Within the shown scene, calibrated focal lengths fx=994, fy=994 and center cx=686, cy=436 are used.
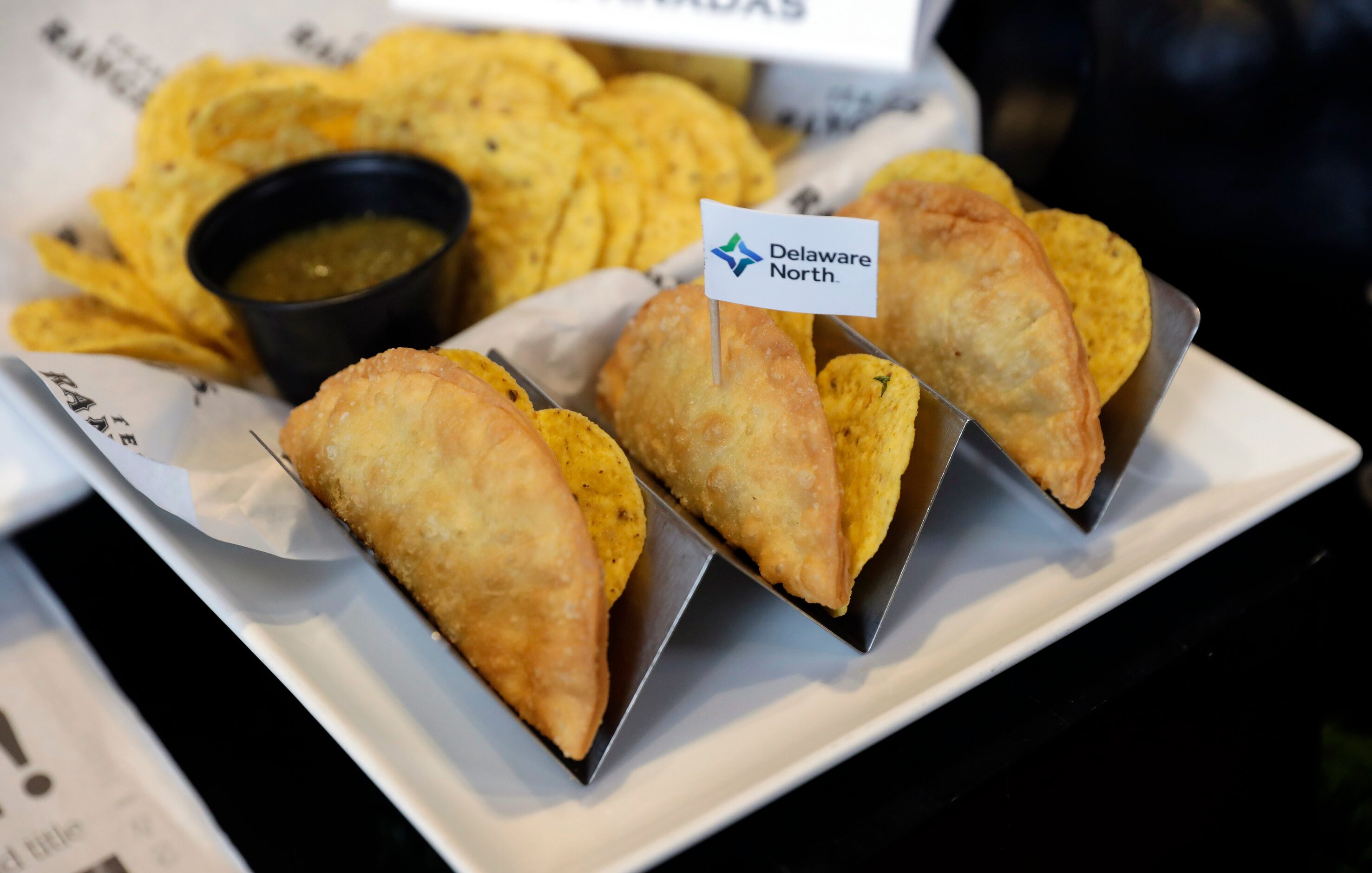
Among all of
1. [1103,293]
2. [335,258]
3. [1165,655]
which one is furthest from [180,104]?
[1165,655]

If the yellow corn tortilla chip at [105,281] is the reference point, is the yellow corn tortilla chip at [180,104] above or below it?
above

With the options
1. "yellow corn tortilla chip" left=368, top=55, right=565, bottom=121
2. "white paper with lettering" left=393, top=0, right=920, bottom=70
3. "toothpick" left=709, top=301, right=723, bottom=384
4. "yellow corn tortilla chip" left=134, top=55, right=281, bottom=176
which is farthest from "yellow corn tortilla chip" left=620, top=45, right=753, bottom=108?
"toothpick" left=709, top=301, right=723, bottom=384

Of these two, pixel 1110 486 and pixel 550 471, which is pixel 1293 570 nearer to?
pixel 1110 486

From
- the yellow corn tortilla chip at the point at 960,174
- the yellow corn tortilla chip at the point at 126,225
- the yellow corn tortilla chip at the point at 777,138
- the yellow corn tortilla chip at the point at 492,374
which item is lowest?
the yellow corn tortilla chip at the point at 777,138

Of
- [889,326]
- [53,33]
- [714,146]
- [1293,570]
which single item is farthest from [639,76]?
[1293,570]

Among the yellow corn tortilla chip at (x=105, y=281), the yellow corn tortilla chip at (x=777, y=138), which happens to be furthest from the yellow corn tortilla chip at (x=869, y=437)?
the yellow corn tortilla chip at (x=105, y=281)

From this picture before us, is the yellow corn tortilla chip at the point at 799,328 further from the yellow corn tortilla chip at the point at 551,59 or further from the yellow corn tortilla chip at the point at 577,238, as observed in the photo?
the yellow corn tortilla chip at the point at 551,59

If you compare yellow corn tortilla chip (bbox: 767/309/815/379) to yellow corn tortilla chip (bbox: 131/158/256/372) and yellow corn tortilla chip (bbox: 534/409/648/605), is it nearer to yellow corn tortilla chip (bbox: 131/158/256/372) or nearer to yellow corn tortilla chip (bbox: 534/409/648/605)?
yellow corn tortilla chip (bbox: 534/409/648/605)
